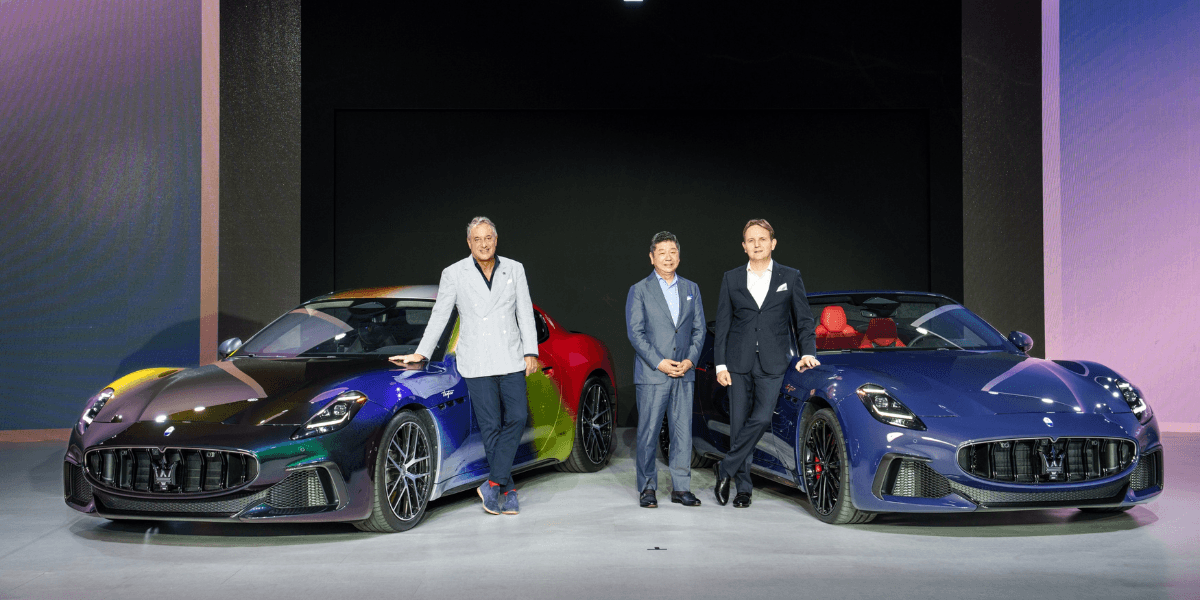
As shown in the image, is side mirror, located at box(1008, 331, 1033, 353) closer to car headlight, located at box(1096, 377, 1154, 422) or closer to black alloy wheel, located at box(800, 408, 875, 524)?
car headlight, located at box(1096, 377, 1154, 422)

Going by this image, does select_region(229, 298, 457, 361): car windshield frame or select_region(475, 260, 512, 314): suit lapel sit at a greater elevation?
select_region(475, 260, 512, 314): suit lapel

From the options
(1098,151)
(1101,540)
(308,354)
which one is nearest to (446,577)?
(308,354)

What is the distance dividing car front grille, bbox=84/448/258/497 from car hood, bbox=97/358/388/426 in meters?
0.16

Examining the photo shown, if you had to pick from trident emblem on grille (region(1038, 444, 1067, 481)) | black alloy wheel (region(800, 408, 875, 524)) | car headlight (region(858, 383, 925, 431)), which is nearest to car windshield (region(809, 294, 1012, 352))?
black alloy wheel (region(800, 408, 875, 524))

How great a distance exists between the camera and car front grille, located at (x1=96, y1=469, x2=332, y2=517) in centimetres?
421

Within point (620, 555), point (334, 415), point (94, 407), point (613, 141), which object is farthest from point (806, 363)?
point (613, 141)

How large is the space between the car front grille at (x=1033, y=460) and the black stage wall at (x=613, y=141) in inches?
187

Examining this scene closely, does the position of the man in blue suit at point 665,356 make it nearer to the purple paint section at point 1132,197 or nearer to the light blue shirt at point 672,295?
the light blue shirt at point 672,295

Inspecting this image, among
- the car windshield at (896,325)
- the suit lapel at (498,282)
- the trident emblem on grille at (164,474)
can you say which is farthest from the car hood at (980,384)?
the trident emblem on grille at (164,474)

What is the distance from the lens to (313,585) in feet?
12.1

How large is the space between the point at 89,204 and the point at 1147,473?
8.43 metres

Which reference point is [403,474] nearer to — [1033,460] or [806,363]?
[806,363]

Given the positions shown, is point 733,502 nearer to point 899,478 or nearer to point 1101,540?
point 899,478

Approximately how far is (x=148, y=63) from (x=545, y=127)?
3.74 metres
